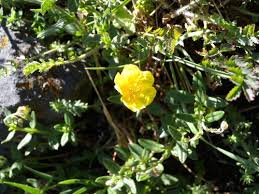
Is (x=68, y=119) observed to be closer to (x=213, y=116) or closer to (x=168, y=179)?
(x=168, y=179)

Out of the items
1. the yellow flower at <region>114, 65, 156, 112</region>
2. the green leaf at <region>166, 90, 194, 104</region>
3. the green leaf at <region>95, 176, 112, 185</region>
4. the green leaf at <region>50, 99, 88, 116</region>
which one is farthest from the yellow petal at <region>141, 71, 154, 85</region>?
the green leaf at <region>95, 176, 112, 185</region>

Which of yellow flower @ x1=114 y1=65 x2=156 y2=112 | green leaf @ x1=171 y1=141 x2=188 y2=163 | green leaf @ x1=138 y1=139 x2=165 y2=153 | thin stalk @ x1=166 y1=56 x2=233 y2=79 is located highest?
thin stalk @ x1=166 y1=56 x2=233 y2=79

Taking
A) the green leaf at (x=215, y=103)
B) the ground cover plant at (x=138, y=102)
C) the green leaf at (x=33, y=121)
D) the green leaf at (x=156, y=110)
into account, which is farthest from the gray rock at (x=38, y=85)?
the green leaf at (x=215, y=103)

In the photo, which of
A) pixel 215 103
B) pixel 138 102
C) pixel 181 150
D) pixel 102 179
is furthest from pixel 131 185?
pixel 215 103

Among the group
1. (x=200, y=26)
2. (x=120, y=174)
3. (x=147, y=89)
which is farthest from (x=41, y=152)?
(x=200, y=26)

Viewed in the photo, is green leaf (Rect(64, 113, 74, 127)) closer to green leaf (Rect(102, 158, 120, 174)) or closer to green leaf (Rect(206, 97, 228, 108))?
green leaf (Rect(102, 158, 120, 174))

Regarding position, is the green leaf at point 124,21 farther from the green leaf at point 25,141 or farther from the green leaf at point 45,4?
the green leaf at point 25,141

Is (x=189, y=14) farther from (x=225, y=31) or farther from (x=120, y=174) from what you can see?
(x=120, y=174)
